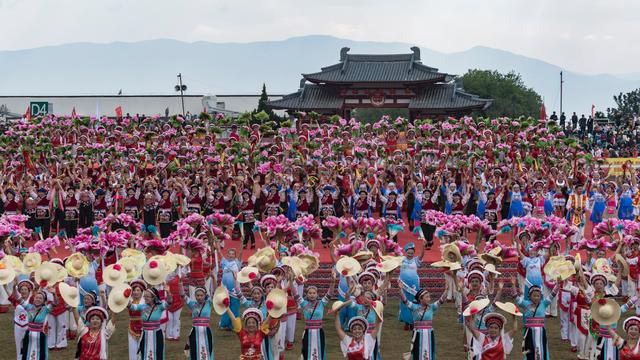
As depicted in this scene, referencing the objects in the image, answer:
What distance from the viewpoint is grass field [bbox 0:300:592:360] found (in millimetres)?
14469

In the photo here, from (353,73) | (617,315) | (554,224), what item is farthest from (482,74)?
(617,315)

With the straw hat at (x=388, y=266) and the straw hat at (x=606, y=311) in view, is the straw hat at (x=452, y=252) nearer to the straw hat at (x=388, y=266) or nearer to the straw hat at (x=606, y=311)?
the straw hat at (x=388, y=266)

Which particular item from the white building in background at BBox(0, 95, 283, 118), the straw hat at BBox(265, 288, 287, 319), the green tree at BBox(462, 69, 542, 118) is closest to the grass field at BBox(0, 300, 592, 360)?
the straw hat at BBox(265, 288, 287, 319)

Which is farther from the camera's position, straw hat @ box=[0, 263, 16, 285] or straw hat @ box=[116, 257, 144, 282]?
straw hat @ box=[116, 257, 144, 282]

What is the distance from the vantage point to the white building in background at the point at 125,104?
61000mm

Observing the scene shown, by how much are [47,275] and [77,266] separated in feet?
3.15

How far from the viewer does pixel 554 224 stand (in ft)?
51.8

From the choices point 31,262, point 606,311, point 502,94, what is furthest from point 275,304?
point 502,94

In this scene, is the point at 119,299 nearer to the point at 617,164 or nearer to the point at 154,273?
the point at 154,273

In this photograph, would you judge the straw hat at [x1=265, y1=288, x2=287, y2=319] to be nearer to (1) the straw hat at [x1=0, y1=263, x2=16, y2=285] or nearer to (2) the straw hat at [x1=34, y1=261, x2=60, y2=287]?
(2) the straw hat at [x1=34, y1=261, x2=60, y2=287]

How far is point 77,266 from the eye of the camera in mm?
13750

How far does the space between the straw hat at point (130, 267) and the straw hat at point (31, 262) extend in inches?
45.6

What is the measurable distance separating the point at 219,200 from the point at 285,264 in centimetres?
814

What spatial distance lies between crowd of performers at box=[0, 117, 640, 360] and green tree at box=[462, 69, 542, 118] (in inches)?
1464
